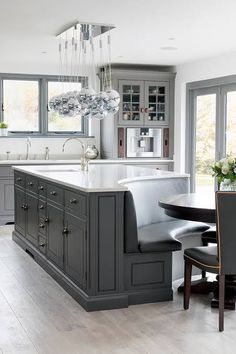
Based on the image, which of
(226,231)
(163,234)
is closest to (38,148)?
(163,234)

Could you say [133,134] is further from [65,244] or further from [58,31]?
[65,244]

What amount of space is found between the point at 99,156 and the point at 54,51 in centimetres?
233

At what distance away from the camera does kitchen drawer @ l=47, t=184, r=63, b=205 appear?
497 centimetres

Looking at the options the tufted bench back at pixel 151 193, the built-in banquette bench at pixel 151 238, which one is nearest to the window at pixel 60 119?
the tufted bench back at pixel 151 193

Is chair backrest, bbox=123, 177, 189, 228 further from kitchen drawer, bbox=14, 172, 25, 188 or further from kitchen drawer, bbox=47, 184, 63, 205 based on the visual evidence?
kitchen drawer, bbox=14, 172, 25, 188

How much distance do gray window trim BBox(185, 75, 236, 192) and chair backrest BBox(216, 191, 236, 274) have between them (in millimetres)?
4078

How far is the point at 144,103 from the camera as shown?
895cm

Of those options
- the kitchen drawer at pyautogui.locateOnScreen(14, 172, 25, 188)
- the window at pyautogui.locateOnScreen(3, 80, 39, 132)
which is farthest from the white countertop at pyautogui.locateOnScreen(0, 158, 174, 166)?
the kitchen drawer at pyautogui.locateOnScreen(14, 172, 25, 188)

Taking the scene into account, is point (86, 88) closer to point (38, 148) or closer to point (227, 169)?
point (227, 169)

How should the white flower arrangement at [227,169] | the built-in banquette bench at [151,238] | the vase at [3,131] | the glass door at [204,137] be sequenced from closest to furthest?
1. the built-in banquette bench at [151,238]
2. the white flower arrangement at [227,169]
3. the glass door at [204,137]
4. the vase at [3,131]

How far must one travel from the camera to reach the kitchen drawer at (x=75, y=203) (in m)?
4.32

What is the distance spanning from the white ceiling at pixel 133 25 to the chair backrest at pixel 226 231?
74.7 inches

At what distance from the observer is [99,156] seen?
930cm

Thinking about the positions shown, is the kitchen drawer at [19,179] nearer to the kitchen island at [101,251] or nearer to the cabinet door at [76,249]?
the kitchen island at [101,251]
